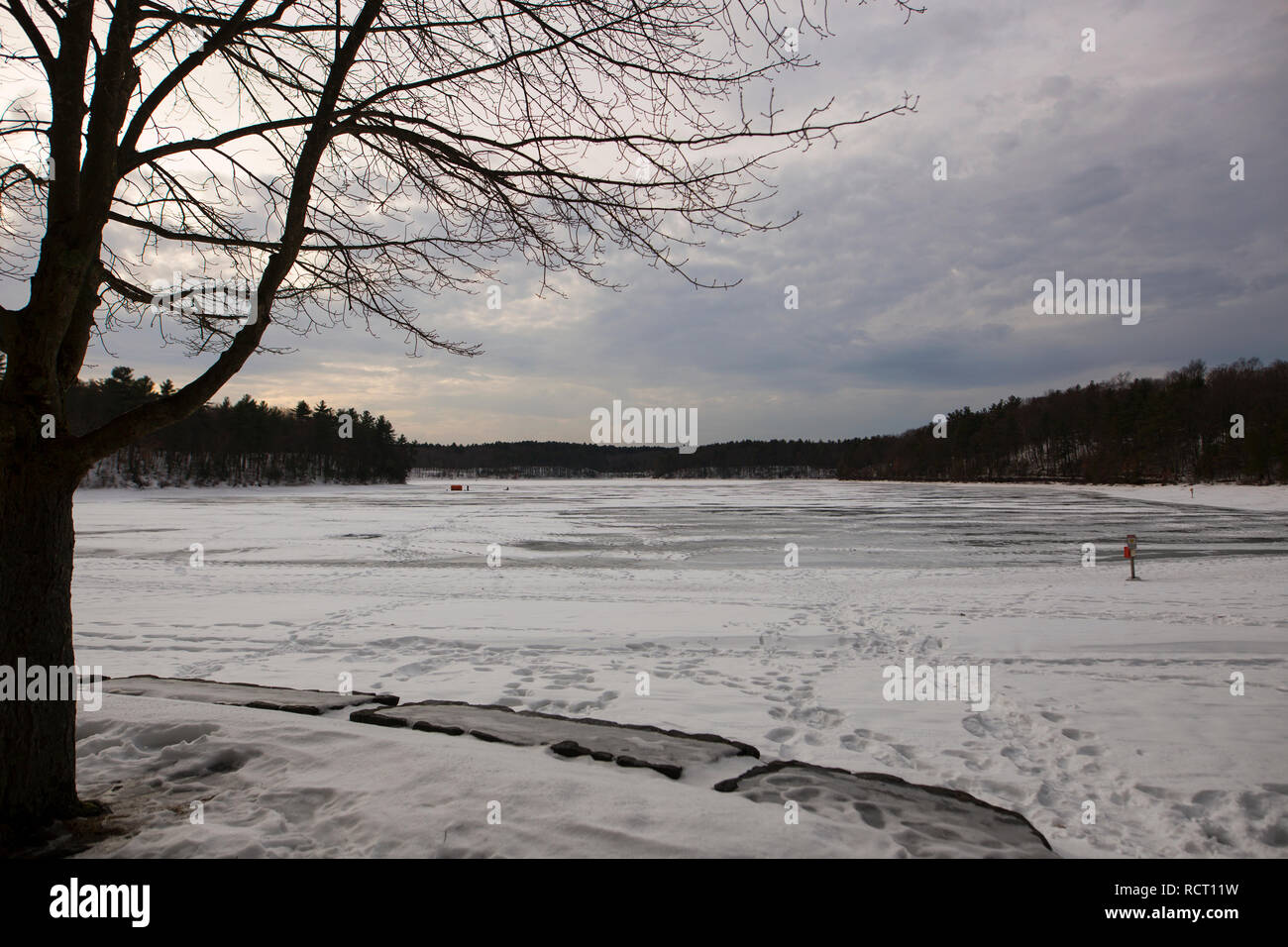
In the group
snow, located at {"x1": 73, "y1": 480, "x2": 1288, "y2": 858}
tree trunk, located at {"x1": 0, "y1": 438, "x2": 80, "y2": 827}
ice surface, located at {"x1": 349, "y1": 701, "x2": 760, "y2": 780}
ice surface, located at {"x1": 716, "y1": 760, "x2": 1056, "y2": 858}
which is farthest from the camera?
ice surface, located at {"x1": 349, "y1": 701, "x2": 760, "y2": 780}

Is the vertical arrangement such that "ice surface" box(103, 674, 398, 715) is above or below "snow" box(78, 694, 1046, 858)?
below

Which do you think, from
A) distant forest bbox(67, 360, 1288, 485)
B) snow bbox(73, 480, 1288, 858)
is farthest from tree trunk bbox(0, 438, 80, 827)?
distant forest bbox(67, 360, 1288, 485)

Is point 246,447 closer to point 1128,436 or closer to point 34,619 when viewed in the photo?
point 34,619

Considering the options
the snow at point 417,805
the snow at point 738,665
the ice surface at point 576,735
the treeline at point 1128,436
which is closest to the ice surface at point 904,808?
the snow at point 417,805

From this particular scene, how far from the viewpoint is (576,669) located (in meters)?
8.03

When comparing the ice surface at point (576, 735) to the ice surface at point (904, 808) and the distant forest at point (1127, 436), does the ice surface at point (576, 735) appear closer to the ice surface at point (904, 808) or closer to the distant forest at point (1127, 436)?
the ice surface at point (904, 808)

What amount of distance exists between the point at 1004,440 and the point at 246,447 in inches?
4696

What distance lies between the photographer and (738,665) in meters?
8.25

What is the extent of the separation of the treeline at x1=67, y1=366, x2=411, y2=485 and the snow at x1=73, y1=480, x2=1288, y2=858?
55.8 m

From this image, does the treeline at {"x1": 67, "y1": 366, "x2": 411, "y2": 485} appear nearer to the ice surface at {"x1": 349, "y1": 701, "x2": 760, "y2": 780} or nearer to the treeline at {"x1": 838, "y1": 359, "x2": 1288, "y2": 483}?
the ice surface at {"x1": 349, "y1": 701, "x2": 760, "y2": 780}

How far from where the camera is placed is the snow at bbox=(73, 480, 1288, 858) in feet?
12.8

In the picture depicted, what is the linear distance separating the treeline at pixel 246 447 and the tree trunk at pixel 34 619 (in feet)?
210

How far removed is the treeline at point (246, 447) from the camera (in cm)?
7056
